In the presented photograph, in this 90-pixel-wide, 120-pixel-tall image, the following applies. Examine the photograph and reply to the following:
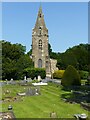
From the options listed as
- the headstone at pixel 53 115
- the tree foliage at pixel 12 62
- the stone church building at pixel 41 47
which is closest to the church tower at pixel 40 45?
the stone church building at pixel 41 47

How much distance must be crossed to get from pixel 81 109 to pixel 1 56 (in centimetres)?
4694

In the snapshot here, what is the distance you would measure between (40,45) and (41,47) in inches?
30.3

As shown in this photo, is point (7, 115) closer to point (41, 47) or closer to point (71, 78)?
point (71, 78)

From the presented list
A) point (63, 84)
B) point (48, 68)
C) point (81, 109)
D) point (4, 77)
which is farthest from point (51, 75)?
point (81, 109)

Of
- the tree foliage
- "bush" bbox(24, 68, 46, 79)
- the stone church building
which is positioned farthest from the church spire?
"bush" bbox(24, 68, 46, 79)

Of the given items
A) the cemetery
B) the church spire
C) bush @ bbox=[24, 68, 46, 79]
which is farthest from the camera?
the church spire

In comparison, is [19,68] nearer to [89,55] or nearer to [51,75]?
[51,75]

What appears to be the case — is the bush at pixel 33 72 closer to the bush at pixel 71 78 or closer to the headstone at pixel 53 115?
the bush at pixel 71 78

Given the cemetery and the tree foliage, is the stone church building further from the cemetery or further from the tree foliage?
the tree foliage

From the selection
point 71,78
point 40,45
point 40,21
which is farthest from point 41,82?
point 40,21

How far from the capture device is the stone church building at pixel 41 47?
77994 millimetres

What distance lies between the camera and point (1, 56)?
6694cm

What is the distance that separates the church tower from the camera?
7794 cm

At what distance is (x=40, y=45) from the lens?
263 ft
